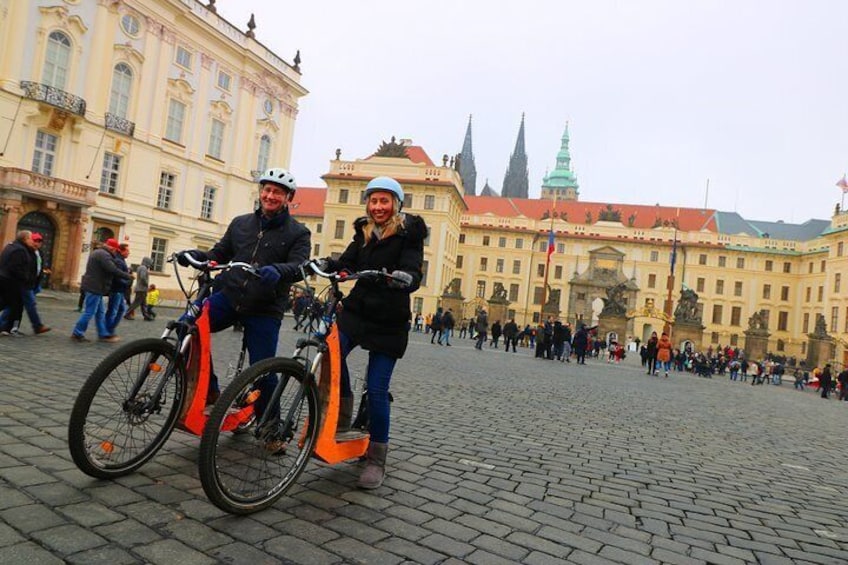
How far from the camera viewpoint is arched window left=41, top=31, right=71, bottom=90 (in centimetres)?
2681

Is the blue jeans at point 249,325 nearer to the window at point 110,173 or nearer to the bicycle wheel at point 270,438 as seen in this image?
the bicycle wheel at point 270,438

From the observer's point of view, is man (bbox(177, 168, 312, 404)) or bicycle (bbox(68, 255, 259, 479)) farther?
man (bbox(177, 168, 312, 404))

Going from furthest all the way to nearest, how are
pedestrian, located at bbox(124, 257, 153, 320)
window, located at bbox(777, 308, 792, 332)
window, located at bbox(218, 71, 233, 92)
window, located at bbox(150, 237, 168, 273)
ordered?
window, located at bbox(777, 308, 792, 332) → window, located at bbox(218, 71, 233, 92) → window, located at bbox(150, 237, 168, 273) → pedestrian, located at bbox(124, 257, 153, 320)

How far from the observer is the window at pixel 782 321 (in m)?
73.1

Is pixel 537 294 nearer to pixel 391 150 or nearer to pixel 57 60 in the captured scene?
pixel 391 150

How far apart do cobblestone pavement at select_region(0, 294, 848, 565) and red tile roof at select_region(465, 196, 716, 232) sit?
250ft

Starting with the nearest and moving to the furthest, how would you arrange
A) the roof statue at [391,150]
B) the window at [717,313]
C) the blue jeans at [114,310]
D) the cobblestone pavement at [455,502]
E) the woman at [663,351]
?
the cobblestone pavement at [455,502]
the blue jeans at [114,310]
the woman at [663,351]
the roof statue at [391,150]
the window at [717,313]

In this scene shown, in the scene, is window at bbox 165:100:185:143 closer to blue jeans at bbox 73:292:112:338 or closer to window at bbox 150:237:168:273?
window at bbox 150:237:168:273

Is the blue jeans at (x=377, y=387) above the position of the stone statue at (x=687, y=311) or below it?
below

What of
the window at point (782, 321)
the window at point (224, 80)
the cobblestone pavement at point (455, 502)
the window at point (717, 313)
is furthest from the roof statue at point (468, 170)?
the cobblestone pavement at point (455, 502)

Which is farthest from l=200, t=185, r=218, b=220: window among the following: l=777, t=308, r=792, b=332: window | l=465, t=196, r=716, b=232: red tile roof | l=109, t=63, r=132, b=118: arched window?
l=777, t=308, r=792, b=332: window

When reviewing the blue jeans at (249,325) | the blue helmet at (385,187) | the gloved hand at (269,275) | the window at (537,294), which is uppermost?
the window at (537,294)

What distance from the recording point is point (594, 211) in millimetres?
83750

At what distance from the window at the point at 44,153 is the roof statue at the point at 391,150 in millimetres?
38091
